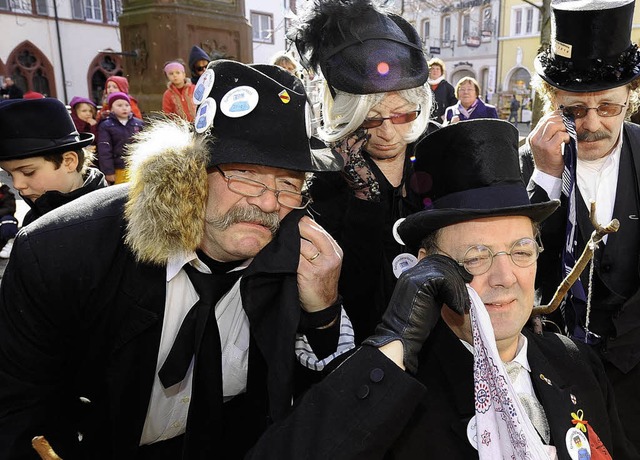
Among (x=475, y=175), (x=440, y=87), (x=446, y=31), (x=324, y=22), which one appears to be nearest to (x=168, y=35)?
(x=440, y=87)

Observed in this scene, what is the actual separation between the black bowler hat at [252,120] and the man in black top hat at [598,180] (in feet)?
3.75

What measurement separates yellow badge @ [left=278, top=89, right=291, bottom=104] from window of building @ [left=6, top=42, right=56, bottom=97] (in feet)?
86.2

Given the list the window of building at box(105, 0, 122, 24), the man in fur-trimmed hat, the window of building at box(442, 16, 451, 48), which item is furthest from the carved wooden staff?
the window of building at box(442, 16, 451, 48)

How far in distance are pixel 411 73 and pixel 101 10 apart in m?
28.7

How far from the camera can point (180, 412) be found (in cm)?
212

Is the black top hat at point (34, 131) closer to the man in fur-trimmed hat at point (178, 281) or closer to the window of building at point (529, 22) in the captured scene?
the man in fur-trimmed hat at point (178, 281)

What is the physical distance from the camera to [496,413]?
1522 millimetres

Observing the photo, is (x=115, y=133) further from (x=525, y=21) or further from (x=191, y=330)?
(x=525, y=21)

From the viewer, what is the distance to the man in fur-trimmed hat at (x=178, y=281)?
70.9 inches

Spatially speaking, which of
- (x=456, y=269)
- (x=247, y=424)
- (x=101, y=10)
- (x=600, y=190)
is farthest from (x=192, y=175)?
(x=101, y=10)

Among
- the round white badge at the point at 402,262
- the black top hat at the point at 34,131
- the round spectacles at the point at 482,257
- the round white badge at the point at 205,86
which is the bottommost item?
the round white badge at the point at 402,262

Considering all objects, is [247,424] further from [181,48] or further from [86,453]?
[181,48]

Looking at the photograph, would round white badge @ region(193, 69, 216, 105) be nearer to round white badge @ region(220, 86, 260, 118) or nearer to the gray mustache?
round white badge @ region(220, 86, 260, 118)

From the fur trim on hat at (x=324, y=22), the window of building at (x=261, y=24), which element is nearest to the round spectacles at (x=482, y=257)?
the fur trim on hat at (x=324, y=22)
